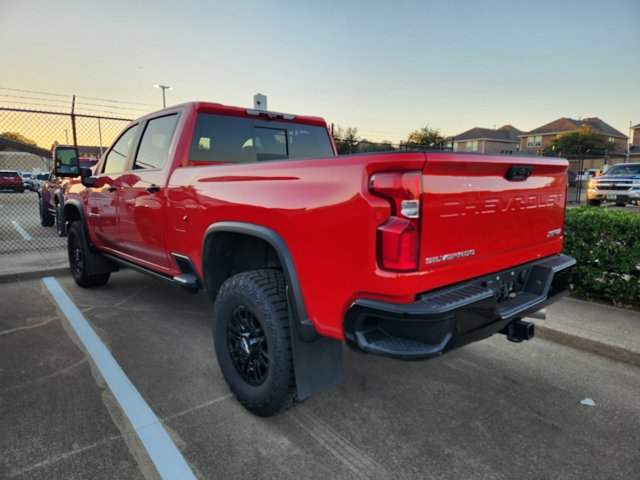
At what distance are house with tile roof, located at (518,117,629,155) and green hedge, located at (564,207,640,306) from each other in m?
76.6

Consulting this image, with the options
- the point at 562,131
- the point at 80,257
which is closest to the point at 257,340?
the point at 80,257

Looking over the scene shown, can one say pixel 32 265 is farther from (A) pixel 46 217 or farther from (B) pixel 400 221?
(B) pixel 400 221

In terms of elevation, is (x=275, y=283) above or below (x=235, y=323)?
above

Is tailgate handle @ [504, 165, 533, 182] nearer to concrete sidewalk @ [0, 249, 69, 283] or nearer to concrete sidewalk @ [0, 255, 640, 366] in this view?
concrete sidewalk @ [0, 255, 640, 366]

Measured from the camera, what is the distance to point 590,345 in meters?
3.68

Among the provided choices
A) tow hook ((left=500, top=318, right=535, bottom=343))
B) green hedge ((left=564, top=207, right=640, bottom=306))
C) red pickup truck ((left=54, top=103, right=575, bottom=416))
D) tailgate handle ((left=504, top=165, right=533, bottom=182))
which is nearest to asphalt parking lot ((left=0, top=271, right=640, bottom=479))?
red pickup truck ((left=54, top=103, right=575, bottom=416))

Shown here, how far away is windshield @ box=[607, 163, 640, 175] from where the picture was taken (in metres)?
15.7

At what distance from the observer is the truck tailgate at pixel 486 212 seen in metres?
1.95

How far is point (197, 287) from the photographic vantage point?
10.7ft

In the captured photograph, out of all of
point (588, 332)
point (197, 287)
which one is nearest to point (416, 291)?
point (197, 287)

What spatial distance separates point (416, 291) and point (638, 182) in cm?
1691

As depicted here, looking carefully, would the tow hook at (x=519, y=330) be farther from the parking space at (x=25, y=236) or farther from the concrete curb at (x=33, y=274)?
the parking space at (x=25, y=236)

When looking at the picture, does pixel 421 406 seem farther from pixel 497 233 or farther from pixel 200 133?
pixel 200 133

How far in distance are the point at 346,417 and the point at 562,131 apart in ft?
274
